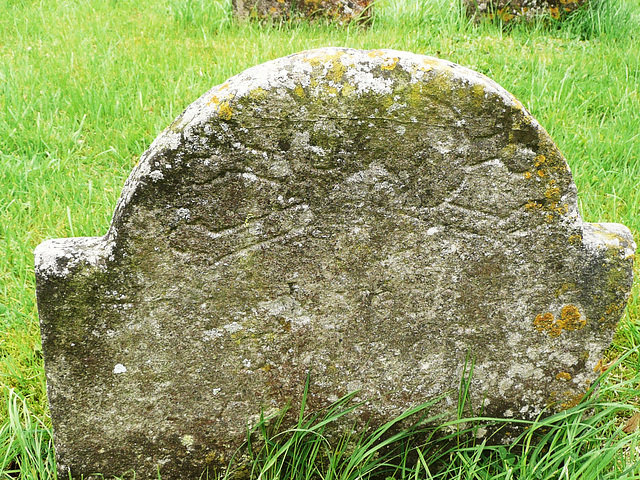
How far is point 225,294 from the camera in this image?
1.69 metres

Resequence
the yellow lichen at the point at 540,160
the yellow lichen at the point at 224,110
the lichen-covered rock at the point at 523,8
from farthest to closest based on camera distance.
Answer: the lichen-covered rock at the point at 523,8, the yellow lichen at the point at 540,160, the yellow lichen at the point at 224,110

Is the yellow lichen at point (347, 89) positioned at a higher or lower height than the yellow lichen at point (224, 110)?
higher

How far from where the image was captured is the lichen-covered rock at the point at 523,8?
5.18m

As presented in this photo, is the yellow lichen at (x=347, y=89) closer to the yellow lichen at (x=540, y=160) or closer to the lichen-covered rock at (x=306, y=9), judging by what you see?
the yellow lichen at (x=540, y=160)

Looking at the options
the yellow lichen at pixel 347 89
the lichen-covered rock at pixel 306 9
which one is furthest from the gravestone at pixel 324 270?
the lichen-covered rock at pixel 306 9

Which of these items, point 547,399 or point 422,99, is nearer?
point 422,99

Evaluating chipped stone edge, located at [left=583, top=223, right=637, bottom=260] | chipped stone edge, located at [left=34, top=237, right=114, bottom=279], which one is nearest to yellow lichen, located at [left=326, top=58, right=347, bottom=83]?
chipped stone edge, located at [left=34, top=237, right=114, bottom=279]

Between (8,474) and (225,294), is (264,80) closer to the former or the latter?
(225,294)

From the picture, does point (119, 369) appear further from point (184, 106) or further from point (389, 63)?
point (184, 106)

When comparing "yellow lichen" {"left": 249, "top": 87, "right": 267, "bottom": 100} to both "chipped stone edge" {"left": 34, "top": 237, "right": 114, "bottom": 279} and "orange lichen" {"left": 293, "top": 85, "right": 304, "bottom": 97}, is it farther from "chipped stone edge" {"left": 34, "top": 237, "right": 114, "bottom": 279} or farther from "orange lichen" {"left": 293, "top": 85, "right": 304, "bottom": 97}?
"chipped stone edge" {"left": 34, "top": 237, "right": 114, "bottom": 279}

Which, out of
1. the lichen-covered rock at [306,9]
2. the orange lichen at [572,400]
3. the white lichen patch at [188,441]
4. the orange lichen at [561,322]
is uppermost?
the lichen-covered rock at [306,9]

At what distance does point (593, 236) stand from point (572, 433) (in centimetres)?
68

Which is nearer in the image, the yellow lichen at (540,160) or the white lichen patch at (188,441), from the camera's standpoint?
the yellow lichen at (540,160)

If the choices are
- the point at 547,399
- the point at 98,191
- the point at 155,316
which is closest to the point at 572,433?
the point at 547,399
